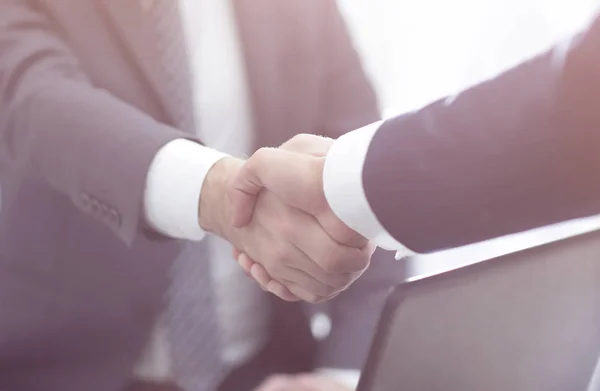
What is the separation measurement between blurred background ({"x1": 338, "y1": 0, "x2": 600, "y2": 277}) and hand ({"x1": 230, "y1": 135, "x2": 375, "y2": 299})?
7.4 inches

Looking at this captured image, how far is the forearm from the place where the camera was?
371 millimetres

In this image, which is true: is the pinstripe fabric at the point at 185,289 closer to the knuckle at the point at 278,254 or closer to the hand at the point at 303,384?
the hand at the point at 303,384

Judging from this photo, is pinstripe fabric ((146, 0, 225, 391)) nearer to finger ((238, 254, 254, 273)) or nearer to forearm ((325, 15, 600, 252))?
finger ((238, 254, 254, 273))

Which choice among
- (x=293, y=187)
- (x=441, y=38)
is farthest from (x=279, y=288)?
(x=441, y=38)

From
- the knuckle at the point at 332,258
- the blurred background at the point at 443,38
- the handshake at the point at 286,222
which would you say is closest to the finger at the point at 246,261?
the handshake at the point at 286,222

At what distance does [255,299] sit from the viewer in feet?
2.60

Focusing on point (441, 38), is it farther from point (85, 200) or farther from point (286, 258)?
point (85, 200)

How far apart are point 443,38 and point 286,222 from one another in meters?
0.34

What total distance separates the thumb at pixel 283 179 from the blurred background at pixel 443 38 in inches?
8.5

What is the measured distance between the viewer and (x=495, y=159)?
0.39m

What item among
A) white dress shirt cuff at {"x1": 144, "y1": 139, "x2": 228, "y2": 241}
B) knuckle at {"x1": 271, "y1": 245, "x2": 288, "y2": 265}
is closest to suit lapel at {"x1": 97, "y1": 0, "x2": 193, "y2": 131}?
white dress shirt cuff at {"x1": 144, "y1": 139, "x2": 228, "y2": 241}

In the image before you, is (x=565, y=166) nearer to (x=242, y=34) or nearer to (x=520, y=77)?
(x=520, y=77)

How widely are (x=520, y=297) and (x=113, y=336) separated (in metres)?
0.52

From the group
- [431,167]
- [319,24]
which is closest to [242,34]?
[319,24]
